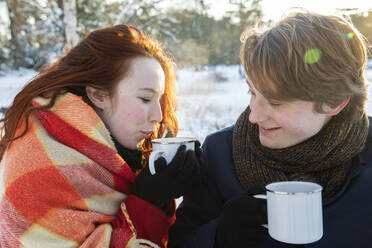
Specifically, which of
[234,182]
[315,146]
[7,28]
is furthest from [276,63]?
[7,28]

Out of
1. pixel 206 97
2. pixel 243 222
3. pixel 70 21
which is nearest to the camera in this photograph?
pixel 243 222

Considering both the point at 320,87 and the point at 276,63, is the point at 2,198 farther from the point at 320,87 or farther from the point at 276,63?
the point at 320,87

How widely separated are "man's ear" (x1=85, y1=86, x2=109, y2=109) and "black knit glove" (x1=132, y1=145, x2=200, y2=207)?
425mm

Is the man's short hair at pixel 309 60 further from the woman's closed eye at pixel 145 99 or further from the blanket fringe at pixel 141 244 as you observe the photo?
the blanket fringe at pixel 141 244

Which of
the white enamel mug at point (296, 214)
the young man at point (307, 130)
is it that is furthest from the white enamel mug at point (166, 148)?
the white enamel mug at point (296, 214)

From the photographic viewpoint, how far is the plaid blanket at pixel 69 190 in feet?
4.56

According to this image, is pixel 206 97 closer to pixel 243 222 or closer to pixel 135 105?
pixel 135 105

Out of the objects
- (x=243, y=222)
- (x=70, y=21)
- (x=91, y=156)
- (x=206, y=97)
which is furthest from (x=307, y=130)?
(x=206, y=97)

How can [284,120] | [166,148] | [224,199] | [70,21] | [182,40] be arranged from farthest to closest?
[182,40]
[70,21]
[224,199]
[166,148]
[284,120]

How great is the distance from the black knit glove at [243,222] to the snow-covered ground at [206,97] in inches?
102

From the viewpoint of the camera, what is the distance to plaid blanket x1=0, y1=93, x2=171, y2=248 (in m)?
1.39

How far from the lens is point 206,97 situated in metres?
10.9

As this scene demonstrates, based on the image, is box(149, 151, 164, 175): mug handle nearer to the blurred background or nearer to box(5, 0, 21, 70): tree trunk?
the blurred background

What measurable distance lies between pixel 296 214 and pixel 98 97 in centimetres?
106
